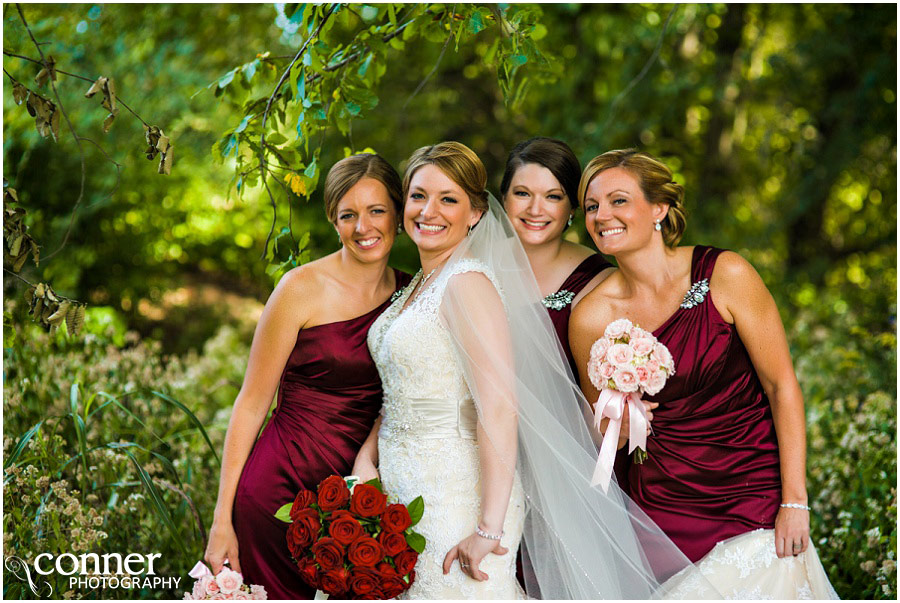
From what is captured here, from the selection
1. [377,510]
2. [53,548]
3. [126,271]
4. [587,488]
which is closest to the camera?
[377,510]

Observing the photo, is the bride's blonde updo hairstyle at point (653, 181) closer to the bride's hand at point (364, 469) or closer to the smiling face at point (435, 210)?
the smiling face at point (435, 210)

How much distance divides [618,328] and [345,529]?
1.23m

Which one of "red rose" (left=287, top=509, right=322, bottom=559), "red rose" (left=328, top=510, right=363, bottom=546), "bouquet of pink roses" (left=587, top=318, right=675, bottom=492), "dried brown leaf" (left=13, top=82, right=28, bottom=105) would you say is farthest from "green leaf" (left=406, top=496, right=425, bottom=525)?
"dried brown leaf" (left=13, top=82, right=28, bottom=105)

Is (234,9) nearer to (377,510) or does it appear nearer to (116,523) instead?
(116,523)

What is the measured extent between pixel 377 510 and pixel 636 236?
4.74ft

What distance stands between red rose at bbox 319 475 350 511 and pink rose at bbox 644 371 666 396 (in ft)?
3.79

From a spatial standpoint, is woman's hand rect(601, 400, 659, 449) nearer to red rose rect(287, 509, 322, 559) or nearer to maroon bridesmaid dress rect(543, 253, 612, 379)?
maroon bridesmaid dress rect(543, 253, 612, 379)

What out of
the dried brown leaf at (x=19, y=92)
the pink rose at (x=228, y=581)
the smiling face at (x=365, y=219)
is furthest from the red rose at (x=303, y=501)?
the dried brown leaf at (x=19, y=92)

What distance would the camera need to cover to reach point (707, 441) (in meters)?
3.17

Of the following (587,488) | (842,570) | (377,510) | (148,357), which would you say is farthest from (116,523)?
(842,570)

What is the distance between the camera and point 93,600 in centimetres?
360

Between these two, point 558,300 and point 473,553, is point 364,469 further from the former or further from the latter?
point 558,300

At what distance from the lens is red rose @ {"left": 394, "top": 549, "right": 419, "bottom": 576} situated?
2754 mm

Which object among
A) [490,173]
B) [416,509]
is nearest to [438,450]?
[416,509]
